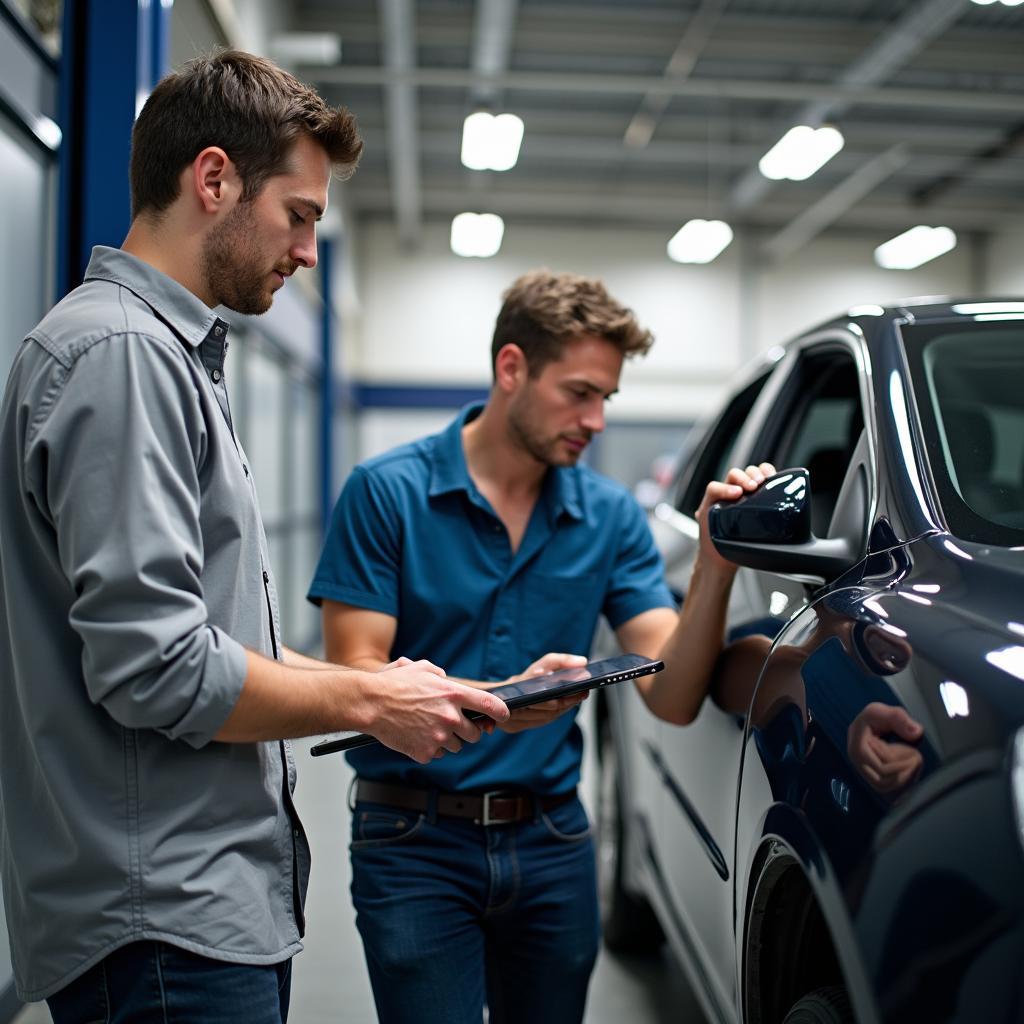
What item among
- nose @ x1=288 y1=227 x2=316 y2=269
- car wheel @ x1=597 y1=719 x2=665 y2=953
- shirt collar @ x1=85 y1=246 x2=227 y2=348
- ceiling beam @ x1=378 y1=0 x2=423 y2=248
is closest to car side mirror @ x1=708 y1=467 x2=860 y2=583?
nose @ x1=288 y1=227 x2=316 y2=269

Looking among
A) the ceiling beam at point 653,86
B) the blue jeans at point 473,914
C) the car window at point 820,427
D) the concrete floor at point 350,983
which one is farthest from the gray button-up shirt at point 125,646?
the ceiling beam at point 653,86

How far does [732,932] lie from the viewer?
1.84 m

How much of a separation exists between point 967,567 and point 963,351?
0.74 meters

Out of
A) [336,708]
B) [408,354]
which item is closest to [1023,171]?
[408,354]

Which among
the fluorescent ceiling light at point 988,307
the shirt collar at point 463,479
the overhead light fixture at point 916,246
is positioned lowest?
the shirt collar at point 463,479

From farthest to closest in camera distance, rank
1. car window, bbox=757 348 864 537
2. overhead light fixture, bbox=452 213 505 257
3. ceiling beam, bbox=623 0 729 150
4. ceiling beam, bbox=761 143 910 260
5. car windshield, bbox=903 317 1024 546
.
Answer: ceiling beam, bbox=761 143 910 260
overhead light fixture, bbox=452 213 505 257
ceiling beam, bbox=623 0 729 150
car window, bbox=757 348 864 537
car windshield, bbox=903 317 1024 546

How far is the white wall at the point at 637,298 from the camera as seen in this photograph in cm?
1606

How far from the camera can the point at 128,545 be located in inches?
44.4

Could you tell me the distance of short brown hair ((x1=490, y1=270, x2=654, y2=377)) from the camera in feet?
6.95

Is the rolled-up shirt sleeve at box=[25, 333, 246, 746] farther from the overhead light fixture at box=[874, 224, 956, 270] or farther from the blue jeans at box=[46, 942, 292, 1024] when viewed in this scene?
the overhead light fixture at box=[874, 224, 956, 270]

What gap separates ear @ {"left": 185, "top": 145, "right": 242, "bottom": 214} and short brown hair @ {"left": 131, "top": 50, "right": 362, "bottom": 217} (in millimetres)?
10

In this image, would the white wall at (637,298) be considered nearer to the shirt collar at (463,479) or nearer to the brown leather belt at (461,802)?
the shirt collar at (463,479)

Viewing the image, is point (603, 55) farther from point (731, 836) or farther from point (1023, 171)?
point (731, 836)

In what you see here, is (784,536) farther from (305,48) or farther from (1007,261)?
(1007,261)
